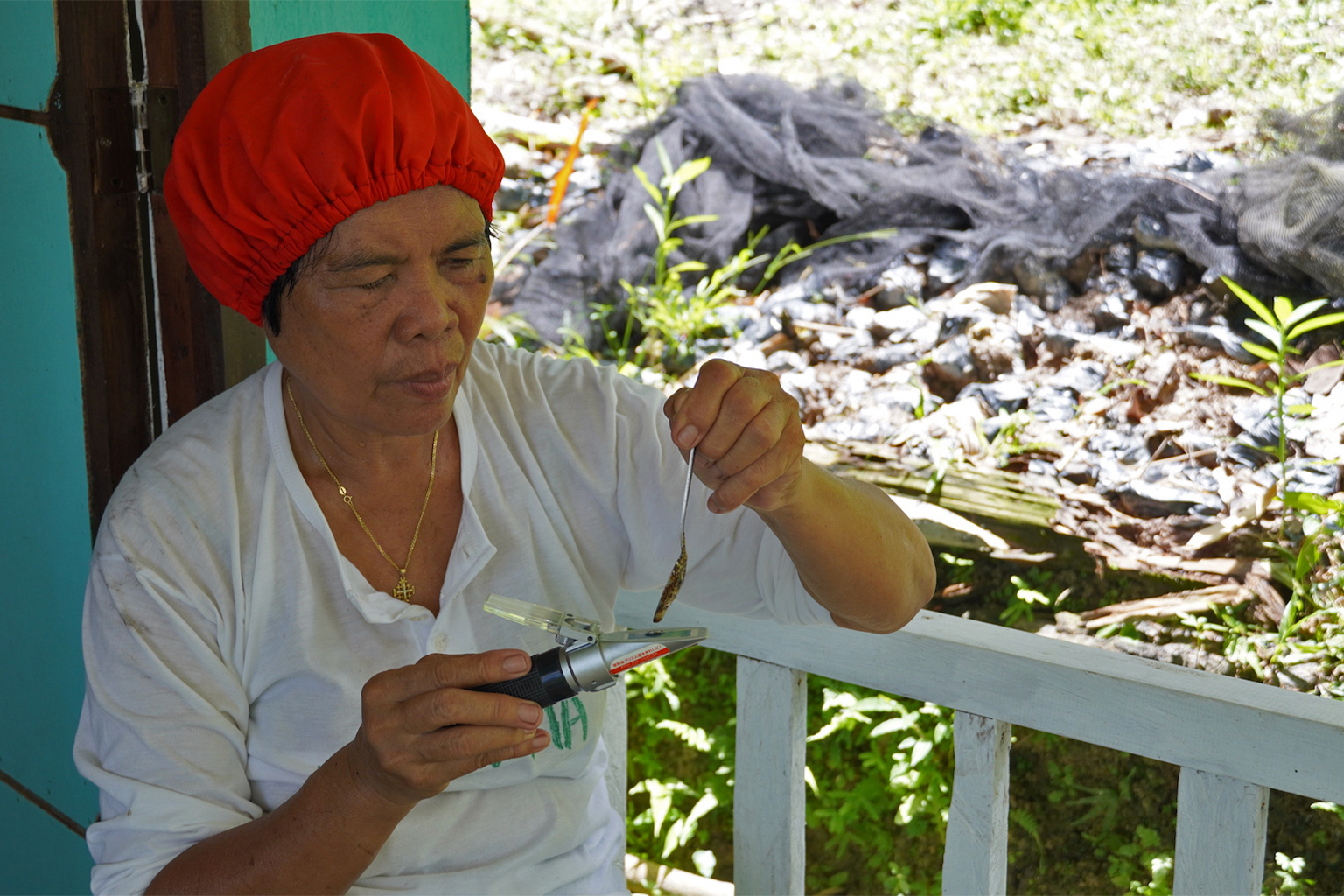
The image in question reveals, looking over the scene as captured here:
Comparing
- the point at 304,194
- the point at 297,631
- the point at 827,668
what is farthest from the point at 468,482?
the point at 827,668

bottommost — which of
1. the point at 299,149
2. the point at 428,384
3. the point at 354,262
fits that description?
the point at 428,384

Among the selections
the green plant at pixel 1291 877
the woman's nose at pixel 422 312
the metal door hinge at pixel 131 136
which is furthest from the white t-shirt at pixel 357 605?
the green plant at pixel 1291 877

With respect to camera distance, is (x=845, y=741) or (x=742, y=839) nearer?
(x=742, y=839)

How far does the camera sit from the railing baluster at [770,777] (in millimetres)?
1566

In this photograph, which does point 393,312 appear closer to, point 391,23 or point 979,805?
point 391,23

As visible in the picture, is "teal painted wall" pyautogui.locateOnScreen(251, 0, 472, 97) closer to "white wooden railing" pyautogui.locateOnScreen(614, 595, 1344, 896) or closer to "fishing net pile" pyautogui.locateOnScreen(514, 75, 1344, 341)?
"white wooden railing" pyautogui.locateOnScreen(614, 595, 1344, 896)

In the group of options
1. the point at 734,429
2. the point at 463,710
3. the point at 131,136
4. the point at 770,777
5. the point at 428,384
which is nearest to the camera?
the point at 463,710

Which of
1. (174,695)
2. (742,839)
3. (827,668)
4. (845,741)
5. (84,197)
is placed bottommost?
(845,741)

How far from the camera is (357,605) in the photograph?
4.25 feet

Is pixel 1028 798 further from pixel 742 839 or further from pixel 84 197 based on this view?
pixel 84 197

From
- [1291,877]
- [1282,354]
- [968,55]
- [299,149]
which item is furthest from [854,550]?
[968,55]

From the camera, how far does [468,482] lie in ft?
4.61

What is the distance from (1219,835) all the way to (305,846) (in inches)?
41.2

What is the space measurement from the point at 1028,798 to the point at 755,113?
104 inches
